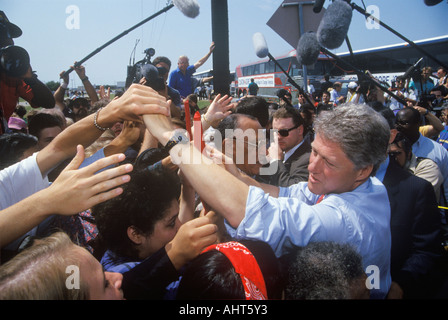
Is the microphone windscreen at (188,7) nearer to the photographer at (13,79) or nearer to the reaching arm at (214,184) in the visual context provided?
the photographer at (13,79)

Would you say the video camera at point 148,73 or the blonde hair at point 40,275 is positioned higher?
the video camera at point 148,73

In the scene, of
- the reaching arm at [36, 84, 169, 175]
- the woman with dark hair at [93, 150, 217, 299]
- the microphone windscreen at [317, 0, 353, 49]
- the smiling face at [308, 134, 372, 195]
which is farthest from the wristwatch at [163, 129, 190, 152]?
the microphone windscreen at [317, 0, 353, 49]

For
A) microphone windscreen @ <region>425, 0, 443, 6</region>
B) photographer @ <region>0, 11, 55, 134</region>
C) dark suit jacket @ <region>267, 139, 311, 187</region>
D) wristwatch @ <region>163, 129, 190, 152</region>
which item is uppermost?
microphone windscreen @ <region>425, 0, 443, 6</region>

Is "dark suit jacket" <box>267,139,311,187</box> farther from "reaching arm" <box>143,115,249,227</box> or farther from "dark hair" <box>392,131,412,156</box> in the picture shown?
"reaching arm" <box>143,115,249,227</box>

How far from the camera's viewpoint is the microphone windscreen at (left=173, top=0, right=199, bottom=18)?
6.95 feet

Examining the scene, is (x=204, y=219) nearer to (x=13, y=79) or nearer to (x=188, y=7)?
(x=188, y=7)

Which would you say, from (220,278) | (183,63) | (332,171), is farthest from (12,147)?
(183,63)

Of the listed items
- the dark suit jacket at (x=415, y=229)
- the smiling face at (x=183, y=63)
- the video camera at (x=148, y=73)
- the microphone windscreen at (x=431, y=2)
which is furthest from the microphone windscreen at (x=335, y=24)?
the smiling face at (x=183, y=63)

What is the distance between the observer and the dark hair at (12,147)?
6.13 feet

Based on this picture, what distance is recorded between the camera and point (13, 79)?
2.38m

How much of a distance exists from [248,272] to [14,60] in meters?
2.18

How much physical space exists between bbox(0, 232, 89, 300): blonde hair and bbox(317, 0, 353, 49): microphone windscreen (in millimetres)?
2456

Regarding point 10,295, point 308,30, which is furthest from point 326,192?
point 308,30

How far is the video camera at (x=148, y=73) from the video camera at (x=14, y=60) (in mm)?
837
